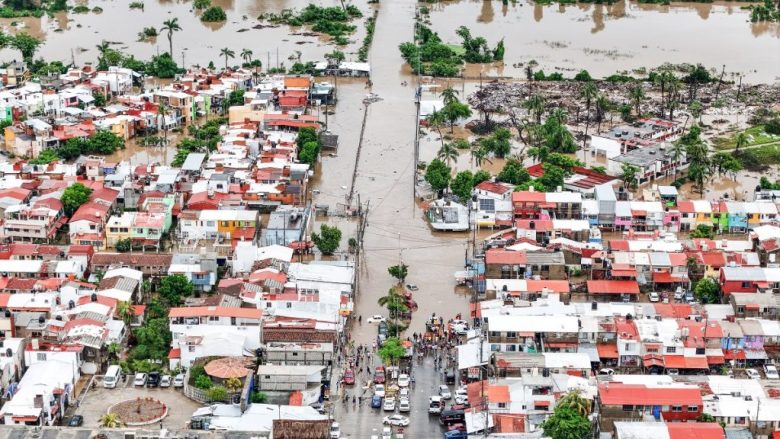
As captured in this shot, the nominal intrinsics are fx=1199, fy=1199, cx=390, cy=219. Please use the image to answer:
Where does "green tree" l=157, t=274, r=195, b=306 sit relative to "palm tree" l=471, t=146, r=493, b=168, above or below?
below

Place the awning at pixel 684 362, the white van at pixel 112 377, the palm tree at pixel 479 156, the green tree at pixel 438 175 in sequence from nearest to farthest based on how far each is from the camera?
the white van at pixel 112 377 → the awning at pixel 684 362 → the green tree at pixel 438 175 → the palm tree at pixel 479 156

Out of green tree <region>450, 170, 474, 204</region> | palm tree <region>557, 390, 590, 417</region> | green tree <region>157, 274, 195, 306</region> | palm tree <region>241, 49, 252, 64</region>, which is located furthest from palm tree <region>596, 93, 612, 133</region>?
palm tree <region>557, 390, 590, 417</region>

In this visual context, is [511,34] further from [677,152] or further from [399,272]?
[399,272]

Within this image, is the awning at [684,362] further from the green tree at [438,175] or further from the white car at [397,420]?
the green tree at [438,175]

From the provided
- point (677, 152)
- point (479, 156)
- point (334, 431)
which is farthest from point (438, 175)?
point (334, 431)

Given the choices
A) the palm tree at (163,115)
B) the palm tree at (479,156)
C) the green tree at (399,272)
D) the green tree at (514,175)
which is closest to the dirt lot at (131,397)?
the green tree at (399,272)

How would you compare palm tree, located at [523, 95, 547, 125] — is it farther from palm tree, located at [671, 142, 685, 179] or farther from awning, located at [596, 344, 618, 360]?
awning, located at [596, 344, 618, 360]
